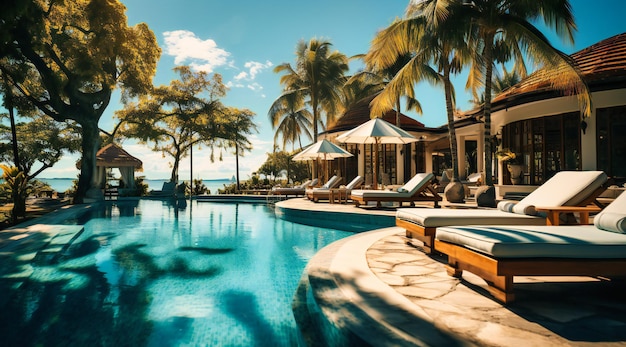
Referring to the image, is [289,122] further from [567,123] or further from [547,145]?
[567,123]

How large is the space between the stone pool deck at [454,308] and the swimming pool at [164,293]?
0.70 metres

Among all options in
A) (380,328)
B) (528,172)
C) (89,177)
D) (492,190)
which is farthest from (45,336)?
(89,177)

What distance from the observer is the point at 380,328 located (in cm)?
217

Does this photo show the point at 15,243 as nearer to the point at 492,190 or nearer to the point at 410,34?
the point at 492,190

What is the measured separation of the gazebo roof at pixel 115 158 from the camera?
19891mm

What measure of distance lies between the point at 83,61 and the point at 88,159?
609 centimetres

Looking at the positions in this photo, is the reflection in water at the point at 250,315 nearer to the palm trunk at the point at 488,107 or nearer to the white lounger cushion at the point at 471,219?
the white lounger cushion at the point at 471,219

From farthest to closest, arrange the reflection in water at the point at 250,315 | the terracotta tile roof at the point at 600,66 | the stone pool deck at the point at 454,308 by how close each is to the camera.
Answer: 1. the terracotta tile roof at the point at 600,66
2. the reflection in water at the point at 250,315
3. the stone pool deck at the point at 454,308

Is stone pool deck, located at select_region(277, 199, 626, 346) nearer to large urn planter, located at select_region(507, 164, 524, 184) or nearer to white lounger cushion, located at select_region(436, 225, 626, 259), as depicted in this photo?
white lounger cushion, located at select_region(436, 225, 626, 259)

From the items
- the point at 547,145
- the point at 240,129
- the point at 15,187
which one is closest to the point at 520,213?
the point at 547,145

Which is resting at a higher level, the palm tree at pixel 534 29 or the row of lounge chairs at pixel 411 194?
the palm tree at pixel 534 29

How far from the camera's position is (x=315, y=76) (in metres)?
21.1

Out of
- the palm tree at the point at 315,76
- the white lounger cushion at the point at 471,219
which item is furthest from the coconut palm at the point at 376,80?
the white lounger cushion at the point at 471,219

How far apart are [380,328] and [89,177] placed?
64.6 feet
